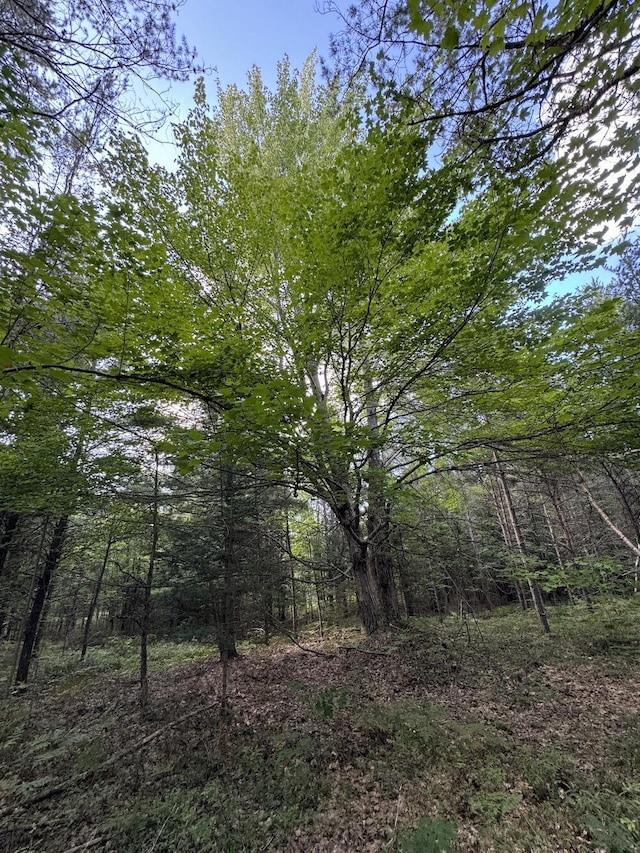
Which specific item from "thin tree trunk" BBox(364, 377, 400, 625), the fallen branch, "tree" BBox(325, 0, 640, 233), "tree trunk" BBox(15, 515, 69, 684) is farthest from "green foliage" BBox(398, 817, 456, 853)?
"tree trunk" BBox(15, 515, 69, 684)

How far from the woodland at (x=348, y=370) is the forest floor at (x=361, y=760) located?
0.03 m

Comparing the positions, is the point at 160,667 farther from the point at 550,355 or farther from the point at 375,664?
the point at 550,355

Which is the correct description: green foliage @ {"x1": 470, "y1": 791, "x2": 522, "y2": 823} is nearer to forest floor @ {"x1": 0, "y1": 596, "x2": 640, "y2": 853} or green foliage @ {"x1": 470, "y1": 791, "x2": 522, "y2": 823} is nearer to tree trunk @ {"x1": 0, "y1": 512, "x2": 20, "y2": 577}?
forest floor @ {"x1": 0, "y1": 596, "x2": 640, "y2": 853}

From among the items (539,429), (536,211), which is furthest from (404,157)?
(539,429)

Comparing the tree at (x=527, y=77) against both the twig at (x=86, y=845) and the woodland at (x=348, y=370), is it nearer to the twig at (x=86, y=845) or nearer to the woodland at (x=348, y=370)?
the woodland at (x=348, y=370)

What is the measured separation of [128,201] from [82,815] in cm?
771

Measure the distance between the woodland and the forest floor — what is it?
0.03m

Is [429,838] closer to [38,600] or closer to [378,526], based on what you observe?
[378,526]

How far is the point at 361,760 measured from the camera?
11.7 ft

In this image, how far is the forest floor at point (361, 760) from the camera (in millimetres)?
2725

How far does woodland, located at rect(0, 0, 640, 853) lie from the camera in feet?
8.18

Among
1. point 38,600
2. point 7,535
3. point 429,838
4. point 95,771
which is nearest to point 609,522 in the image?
point 429,838

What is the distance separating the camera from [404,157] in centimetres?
342

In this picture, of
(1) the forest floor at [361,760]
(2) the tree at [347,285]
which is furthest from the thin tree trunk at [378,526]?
(1) the forest floor at [361,760]
